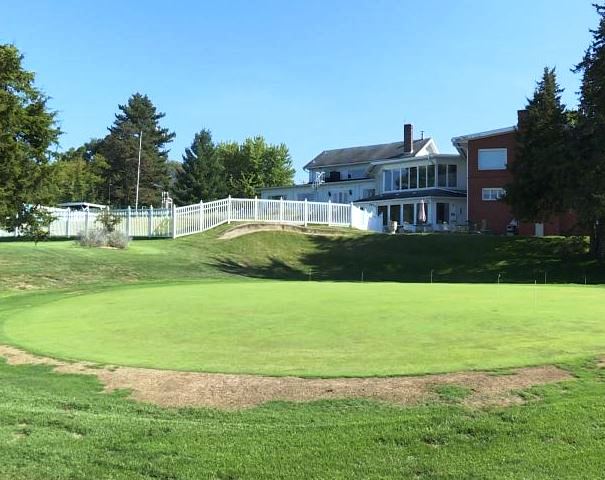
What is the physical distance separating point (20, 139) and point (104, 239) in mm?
7747

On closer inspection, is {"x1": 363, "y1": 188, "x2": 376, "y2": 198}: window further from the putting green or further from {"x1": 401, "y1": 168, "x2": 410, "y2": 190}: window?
the putting green

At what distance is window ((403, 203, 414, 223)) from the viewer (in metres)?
54.6

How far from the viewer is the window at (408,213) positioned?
54.6 metres

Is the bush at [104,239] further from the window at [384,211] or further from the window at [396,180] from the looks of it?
the window at [396,180]

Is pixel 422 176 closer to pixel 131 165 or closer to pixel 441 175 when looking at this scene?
pixel 441 175

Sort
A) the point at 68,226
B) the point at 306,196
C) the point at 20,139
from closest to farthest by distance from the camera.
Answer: the point at 20,139
the point at 68,226
the point at 306,196

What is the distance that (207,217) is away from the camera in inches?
1385

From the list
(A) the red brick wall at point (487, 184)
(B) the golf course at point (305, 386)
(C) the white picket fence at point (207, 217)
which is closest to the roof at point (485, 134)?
(A) the red brick wall at point (487, 184)

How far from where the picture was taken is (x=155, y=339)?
9445 millimetres

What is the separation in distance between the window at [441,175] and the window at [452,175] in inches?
11.8

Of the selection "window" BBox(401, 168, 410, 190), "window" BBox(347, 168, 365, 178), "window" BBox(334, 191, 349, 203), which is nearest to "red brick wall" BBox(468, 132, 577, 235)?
"window" BBox(401, 168, 410, 190)

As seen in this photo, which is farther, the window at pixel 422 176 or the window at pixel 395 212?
the window at pixel 395 212

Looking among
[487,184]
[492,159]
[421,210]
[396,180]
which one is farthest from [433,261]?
[396,180]

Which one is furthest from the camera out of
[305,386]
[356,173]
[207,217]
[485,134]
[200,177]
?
[200,177]
